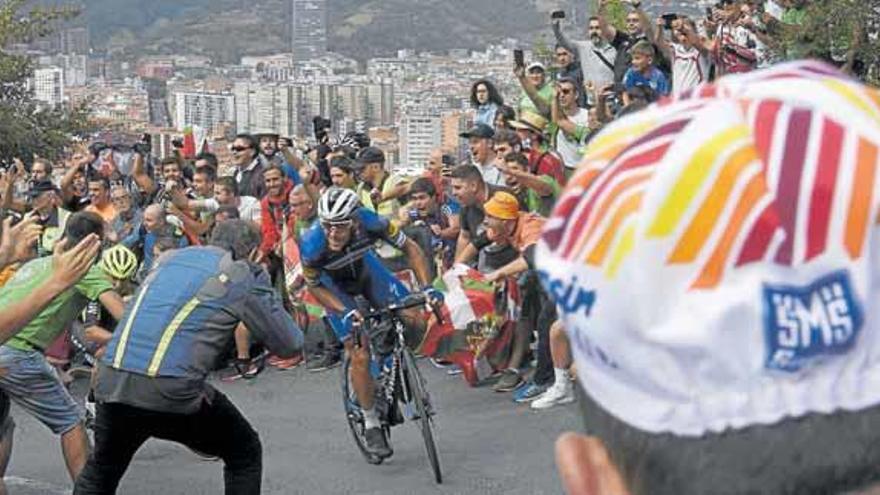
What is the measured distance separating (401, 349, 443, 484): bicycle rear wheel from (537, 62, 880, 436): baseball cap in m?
6.96

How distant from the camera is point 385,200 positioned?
11.6 metres

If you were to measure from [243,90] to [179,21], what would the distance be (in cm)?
5626

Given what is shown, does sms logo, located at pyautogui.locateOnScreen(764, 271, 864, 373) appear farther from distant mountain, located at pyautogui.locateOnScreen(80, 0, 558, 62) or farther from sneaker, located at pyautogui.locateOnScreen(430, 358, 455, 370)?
distant mountain, located at pyautogui.locateOnScreen(80, 0, 558, 62)

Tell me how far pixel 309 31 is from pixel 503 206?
63.9 m

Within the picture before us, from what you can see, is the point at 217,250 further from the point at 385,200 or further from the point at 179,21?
the point at 179,21

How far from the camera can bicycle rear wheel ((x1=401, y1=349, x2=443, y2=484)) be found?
824cm

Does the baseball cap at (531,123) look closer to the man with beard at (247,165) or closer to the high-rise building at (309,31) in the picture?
the man with beard at (247,165)

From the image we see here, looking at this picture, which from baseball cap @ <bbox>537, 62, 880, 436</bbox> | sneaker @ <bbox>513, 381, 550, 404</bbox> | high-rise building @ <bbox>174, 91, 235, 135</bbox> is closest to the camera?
baseball cap @ <bbox>537, 62, 880, 436</bbox>

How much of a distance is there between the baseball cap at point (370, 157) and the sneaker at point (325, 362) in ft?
5.13

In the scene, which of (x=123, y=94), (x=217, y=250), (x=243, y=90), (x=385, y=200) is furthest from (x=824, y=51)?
(x=123, y=94)

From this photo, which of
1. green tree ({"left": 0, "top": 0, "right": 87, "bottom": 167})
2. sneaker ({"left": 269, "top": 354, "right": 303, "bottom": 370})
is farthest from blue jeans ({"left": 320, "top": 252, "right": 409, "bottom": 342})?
green tree ({"left": 0, "top": 0, "right": 87, "bottom": 167})

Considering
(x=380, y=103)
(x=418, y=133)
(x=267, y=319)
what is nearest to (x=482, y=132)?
(x=267, y=319)

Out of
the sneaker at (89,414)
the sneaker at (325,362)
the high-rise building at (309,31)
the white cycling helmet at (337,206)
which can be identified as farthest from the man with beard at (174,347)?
the high-rise building at (309,31)

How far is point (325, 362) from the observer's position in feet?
38.3
